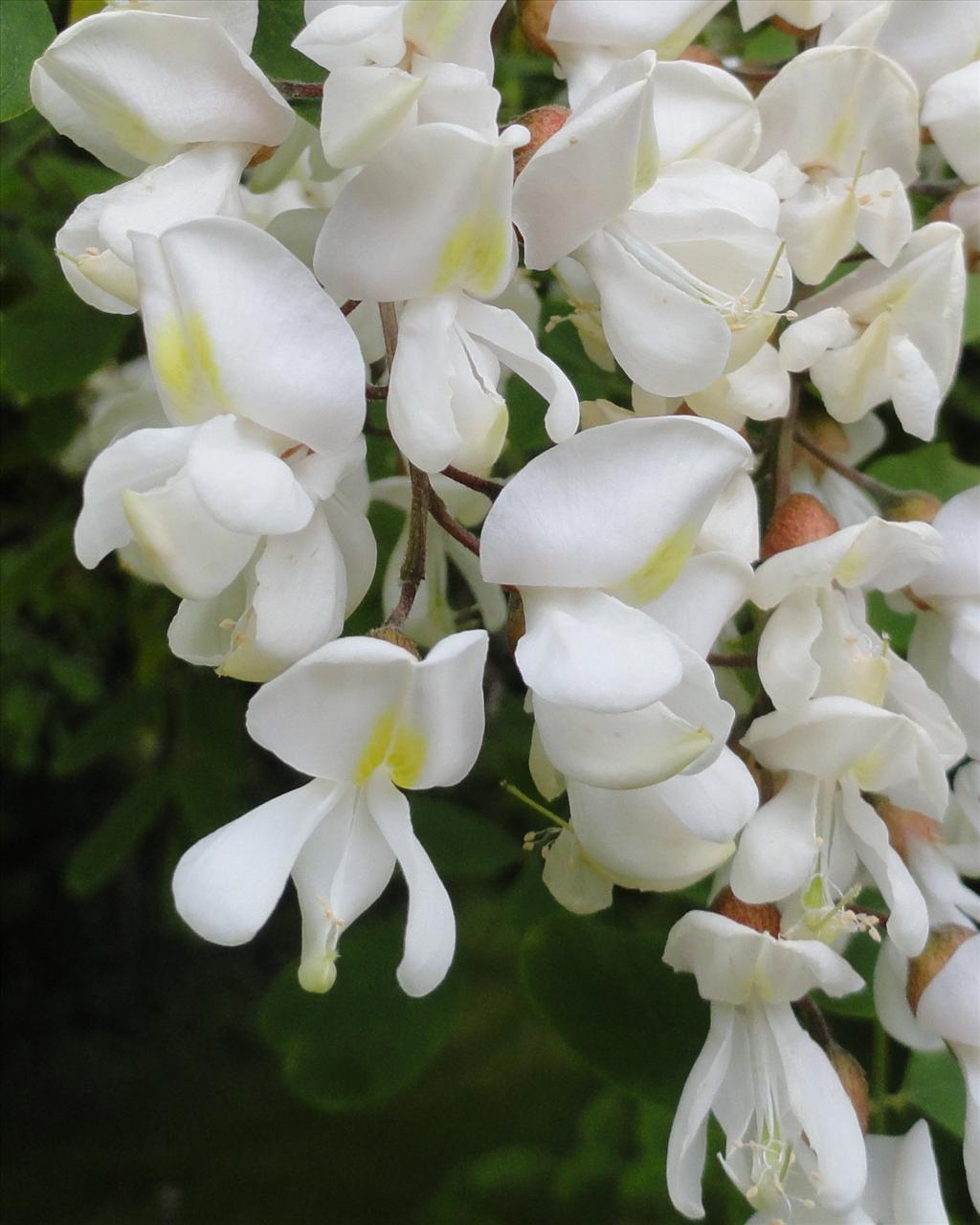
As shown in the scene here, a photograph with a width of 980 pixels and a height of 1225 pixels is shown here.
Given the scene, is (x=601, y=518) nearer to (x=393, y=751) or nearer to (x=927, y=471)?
(x=393, y=751)

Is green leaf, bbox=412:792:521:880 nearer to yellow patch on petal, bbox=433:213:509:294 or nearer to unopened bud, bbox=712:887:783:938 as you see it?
unopened bud, bbox=712:887:783:938

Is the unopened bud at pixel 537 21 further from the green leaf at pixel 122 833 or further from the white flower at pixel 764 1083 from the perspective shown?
the green leaf at pixel 122 833

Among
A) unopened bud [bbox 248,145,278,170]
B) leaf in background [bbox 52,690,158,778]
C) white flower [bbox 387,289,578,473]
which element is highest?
unopened bud [bbox 248,145,278,170]

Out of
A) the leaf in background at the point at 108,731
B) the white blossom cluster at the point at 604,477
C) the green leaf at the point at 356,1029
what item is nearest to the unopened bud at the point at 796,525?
the white blossom cluster at the point at 604,477

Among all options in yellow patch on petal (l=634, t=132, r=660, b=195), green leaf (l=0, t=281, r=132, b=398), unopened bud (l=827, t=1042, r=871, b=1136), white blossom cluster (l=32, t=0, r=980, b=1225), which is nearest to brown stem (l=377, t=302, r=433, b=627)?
white blossom cluster (l=32, t=0, r=980, b=1225)

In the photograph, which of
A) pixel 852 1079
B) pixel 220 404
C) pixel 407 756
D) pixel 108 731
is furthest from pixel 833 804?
pixel 108 731

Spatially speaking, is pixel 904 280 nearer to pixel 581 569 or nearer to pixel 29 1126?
pixel 581 569
